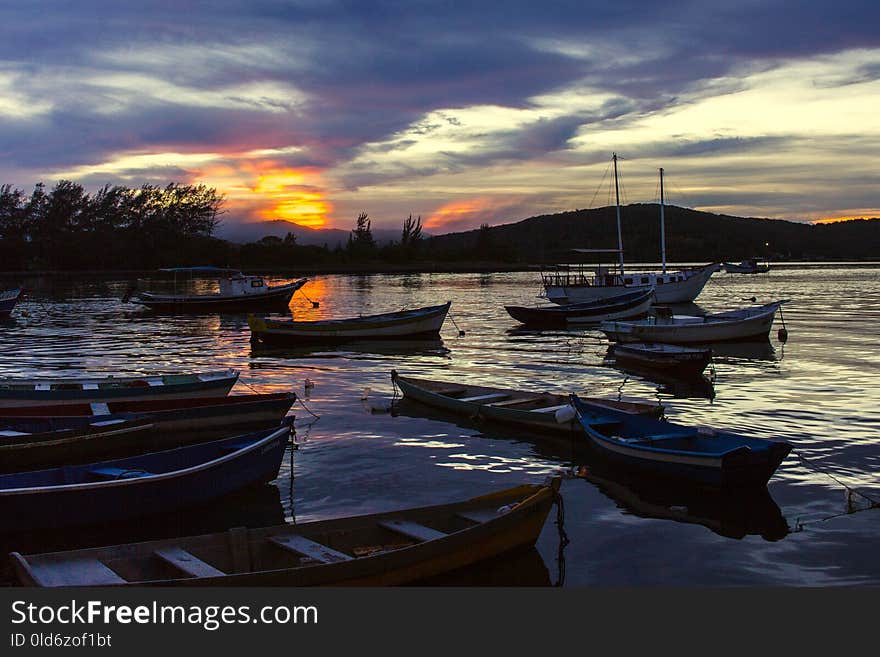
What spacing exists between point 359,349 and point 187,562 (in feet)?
84.4

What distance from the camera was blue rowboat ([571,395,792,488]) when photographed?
12.0 metres

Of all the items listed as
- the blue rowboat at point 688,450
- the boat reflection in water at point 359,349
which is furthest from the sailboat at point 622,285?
the blue rowboat at point 688,450

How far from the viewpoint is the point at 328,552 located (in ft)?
29.1

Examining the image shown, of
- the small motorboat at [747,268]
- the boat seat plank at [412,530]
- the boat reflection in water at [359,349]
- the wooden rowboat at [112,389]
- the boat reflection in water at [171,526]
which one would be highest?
the small motorboat at [747,268]

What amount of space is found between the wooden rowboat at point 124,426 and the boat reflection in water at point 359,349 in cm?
1442

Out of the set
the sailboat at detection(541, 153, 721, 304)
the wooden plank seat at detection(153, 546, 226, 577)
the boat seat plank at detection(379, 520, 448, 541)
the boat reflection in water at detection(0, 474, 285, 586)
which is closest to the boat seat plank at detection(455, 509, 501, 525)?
the boat seat plank at detection(379, 520, 448, 541)

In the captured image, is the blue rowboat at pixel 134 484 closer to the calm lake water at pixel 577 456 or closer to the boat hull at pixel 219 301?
the calm lake water at pixel 577 456

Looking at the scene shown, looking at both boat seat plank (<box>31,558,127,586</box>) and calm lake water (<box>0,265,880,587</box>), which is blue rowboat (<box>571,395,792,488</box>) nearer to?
calm lake water (<box>0,265,880,587</box>)

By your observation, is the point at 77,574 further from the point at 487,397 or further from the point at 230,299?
the point at 230,299

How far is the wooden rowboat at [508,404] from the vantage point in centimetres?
1609

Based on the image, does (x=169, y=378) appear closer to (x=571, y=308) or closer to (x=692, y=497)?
(x=692, y=497)

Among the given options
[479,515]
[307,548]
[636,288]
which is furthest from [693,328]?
[636,288]

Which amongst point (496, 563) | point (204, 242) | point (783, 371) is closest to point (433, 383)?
point (496, 563)

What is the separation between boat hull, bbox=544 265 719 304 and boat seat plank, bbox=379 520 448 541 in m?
47.2
